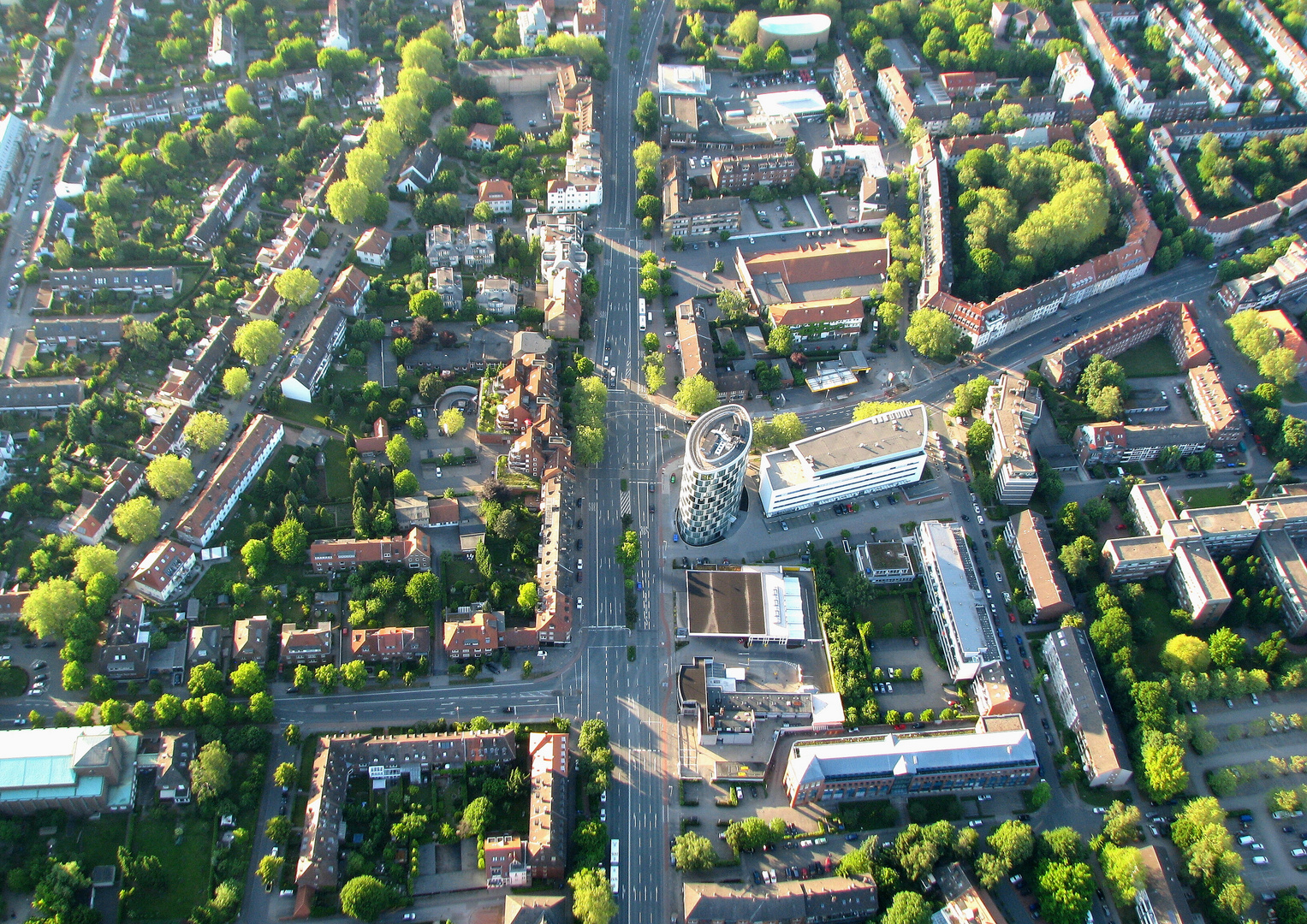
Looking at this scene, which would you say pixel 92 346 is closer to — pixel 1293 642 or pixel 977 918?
pixel 977 918

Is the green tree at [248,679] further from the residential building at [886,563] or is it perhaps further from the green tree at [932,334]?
the green tree at [932,334]

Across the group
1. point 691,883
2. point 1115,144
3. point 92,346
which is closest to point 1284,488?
point 1115,144

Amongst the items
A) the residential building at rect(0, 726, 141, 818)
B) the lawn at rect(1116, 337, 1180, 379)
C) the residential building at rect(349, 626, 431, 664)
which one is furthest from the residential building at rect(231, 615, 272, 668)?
the lawn at rect(1116, 337, 1180, 379)

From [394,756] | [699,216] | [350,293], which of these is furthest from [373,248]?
[394,756]

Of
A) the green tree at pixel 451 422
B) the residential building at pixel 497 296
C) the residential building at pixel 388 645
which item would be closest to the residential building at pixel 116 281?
the residential building at pixel 497 296

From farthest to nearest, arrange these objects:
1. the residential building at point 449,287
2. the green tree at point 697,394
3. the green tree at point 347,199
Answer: the green tree at point 347,199 < the residential building at point 449,287 < the green tree at point 697,394

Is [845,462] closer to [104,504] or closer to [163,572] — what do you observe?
[163,572]
